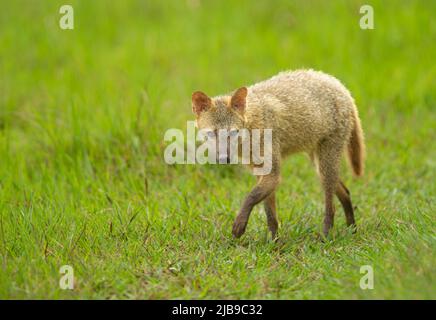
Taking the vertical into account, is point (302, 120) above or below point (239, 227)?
above

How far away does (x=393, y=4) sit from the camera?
10695 mm

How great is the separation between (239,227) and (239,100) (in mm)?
972

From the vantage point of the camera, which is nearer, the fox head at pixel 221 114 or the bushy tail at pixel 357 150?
Answer: the fox head at pixel 221 114

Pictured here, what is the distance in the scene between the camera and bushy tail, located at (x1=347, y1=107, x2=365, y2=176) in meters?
6.39

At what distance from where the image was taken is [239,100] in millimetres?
5469

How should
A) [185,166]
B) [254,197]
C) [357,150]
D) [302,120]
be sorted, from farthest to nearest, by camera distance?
[185,166] < [357,150] < [302,120] < [254,197]

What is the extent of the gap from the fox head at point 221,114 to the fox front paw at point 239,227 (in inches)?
18.2

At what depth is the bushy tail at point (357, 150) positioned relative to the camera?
252 inches

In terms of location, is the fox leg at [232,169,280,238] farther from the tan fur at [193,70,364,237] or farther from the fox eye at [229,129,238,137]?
the fox eye at [229,129,238,137]

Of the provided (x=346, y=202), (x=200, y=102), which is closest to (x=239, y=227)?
(x=200, y=102)

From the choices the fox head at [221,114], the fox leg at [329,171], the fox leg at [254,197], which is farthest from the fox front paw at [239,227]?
the fox leg at [329,171]

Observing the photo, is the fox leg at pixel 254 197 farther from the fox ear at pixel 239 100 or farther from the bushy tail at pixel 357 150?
the bushy tail at pixel 357 150

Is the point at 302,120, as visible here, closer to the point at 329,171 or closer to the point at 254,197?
the point at 329,171

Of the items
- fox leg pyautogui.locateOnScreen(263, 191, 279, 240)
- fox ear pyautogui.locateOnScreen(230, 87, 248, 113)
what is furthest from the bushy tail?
fox ear pyautogui.locateOnScreen(230, 87, 248, 113)
